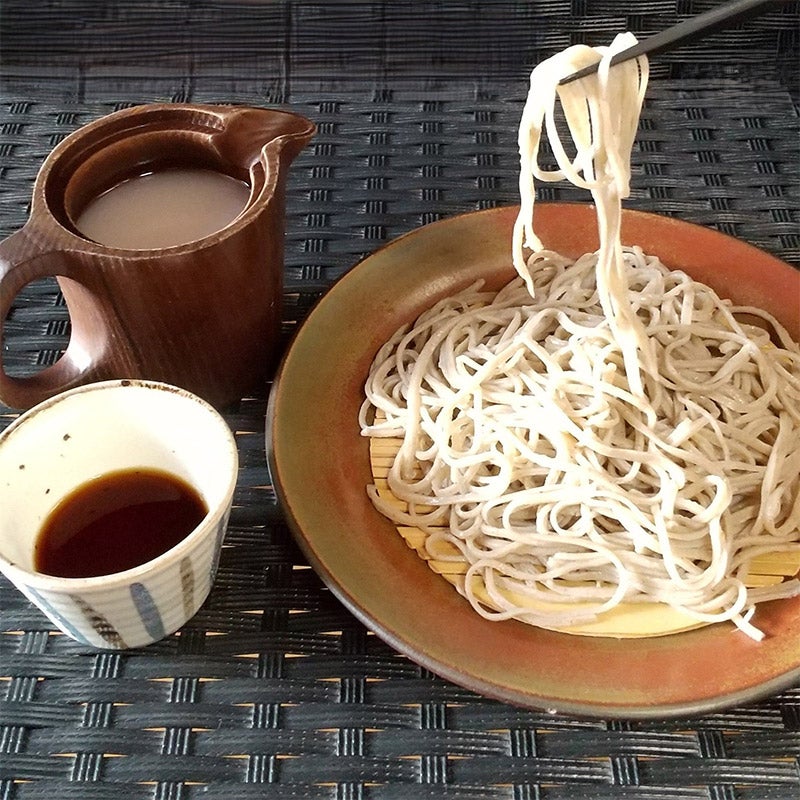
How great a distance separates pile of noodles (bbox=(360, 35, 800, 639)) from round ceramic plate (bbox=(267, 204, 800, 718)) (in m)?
0.03

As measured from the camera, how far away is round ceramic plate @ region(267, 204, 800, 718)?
75 cm

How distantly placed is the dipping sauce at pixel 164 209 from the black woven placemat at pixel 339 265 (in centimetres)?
22

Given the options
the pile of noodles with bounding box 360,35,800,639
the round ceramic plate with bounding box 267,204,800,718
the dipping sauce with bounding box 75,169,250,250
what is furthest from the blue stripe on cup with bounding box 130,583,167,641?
the dipping sauce with bounding box 75,169,250,250

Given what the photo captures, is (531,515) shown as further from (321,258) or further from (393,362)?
(321,258)

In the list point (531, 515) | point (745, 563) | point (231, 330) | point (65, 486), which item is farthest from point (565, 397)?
point (65, 486)

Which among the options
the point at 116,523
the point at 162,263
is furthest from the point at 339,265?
the point at 116,523

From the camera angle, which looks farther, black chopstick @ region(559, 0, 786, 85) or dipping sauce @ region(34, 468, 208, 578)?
dipping sauce @ region(34, 468, 208, 578)

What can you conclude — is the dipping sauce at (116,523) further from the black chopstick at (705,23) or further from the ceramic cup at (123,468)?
the black chopstick at (705,23)

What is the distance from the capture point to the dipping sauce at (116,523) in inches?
31.0

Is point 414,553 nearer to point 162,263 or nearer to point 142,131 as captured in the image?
point 162,263

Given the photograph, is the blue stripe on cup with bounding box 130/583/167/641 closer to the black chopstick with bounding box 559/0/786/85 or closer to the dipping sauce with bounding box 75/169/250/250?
the dipping sauce with bounding box 75/169/250/250

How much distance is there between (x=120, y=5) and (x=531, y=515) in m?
1.19

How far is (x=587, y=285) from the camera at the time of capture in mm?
1092

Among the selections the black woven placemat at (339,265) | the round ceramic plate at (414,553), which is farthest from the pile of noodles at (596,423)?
the black woven placemat at (339,265)
